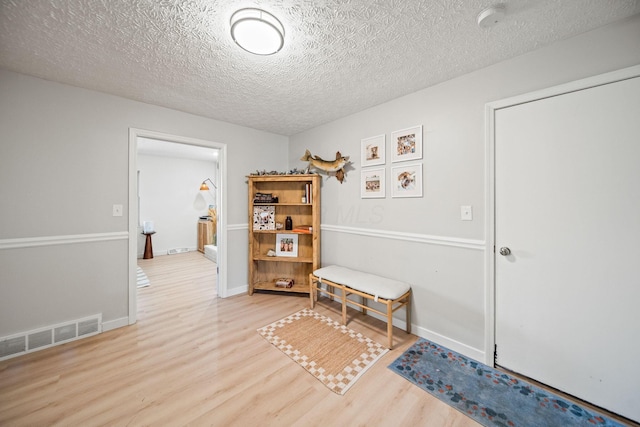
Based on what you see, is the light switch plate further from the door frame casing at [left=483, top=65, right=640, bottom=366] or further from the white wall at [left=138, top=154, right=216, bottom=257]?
the white wall at [left=138, top=154, right=216, bottom=257]

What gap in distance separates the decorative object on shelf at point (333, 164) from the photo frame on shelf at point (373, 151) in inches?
9.7

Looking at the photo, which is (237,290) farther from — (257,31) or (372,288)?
(257,31)

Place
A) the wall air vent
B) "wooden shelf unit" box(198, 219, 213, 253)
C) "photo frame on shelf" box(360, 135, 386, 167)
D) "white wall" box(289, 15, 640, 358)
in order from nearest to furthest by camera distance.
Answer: "white wall" box(289, 15, 640, 358) → "photo frame on shelf" box(360, 135, 386, 167) → the wall air vent → "wooden shelf unit" box(198, 219, 213, 253)

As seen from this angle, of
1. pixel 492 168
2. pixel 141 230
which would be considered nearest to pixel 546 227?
pixel 492 168

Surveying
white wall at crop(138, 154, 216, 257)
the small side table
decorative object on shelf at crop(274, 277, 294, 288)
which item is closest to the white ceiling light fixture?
decorative object on shelf at crop(274, 277, 294, 288)

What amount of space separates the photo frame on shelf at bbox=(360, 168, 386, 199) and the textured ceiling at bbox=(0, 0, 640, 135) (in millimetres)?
774

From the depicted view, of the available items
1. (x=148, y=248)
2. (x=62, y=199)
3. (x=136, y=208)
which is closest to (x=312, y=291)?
(x=136, y=208)

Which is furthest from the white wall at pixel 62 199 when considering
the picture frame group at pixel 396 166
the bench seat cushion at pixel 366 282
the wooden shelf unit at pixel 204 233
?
the wooden shelf unit at pixel 204 233

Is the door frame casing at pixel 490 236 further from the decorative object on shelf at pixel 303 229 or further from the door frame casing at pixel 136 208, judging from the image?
the door frame casing at pixel 136 208

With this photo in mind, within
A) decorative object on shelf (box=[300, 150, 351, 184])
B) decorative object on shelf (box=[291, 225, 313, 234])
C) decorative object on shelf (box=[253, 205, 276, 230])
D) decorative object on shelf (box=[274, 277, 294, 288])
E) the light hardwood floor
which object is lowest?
the light hardwood floor

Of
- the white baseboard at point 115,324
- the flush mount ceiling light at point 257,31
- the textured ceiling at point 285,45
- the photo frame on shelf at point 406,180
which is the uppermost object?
the textured ceiling at point 285,45

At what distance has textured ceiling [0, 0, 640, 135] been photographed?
1277mm

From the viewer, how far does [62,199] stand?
6.94 feet

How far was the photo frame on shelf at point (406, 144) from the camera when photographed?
2219 millimetres
